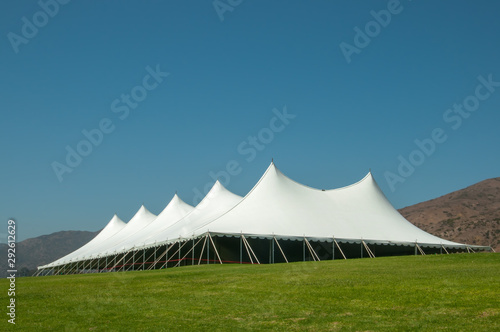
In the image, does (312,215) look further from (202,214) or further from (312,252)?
(202,214)

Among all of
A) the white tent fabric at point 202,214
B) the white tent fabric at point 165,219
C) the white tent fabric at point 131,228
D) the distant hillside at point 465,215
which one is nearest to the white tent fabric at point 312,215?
the white tent fabric at point 202,214

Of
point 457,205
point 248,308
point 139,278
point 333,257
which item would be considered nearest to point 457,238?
point 457,205

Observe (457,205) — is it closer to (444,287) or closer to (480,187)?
(480,187)

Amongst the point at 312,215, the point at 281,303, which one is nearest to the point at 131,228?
the point at 312,215

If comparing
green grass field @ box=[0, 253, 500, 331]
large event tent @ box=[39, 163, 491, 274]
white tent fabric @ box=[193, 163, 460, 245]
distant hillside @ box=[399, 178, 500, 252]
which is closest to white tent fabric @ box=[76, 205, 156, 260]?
large event tent @ box=[39, 163, 491, 274]

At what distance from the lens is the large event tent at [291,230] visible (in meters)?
23.8

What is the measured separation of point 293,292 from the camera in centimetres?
1079

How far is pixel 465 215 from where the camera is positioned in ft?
260

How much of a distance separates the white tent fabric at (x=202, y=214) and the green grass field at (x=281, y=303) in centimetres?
1160

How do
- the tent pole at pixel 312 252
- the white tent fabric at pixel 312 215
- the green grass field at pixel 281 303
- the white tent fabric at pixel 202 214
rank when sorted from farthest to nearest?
the white tent fabric at pixel 202 214
the white tent fabric at pixel 312 215
the tent pole at pixel 312 252
the green grass field at pixel 281 303

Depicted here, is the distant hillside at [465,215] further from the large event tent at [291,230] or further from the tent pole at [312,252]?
the tent pole at [312,252]

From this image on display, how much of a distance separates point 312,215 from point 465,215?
6092cm

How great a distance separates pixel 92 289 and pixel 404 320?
7999 millimetres

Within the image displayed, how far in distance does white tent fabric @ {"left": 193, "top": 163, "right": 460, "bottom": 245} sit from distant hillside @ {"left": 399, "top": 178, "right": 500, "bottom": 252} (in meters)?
37.8
